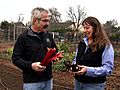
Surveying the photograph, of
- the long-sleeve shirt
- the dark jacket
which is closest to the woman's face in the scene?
the long-sleeve shirt

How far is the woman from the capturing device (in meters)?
3.73

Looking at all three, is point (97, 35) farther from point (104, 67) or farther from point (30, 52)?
point (30, 52)

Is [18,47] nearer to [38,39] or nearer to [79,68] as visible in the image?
[38,39]

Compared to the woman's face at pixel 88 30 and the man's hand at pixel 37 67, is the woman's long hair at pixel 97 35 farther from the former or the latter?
the man's hand at pixel 37 67

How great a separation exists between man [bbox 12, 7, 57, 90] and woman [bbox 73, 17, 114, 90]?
0.49m

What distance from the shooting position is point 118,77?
10.5 m

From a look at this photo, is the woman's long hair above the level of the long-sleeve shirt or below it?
above

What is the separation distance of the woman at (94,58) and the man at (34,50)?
493 millimetres

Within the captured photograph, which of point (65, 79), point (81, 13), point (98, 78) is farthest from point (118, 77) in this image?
point (81, 13)

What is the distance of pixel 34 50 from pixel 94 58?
0.79 m

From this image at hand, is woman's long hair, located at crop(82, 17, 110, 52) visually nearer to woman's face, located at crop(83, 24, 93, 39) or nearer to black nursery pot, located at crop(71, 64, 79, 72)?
woman's face, located at crop(83, 24, 93, 39)

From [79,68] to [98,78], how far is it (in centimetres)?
32

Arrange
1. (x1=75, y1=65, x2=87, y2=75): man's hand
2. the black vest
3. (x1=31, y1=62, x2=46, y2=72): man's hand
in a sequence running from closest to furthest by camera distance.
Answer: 1. (x1=31, y1=62, x2=46, y2=72): man's hand
2. (x1=75, y1=65, x2=87, y2=75): man's hand
3. the black vest

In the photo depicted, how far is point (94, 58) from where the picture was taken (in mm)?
3801
